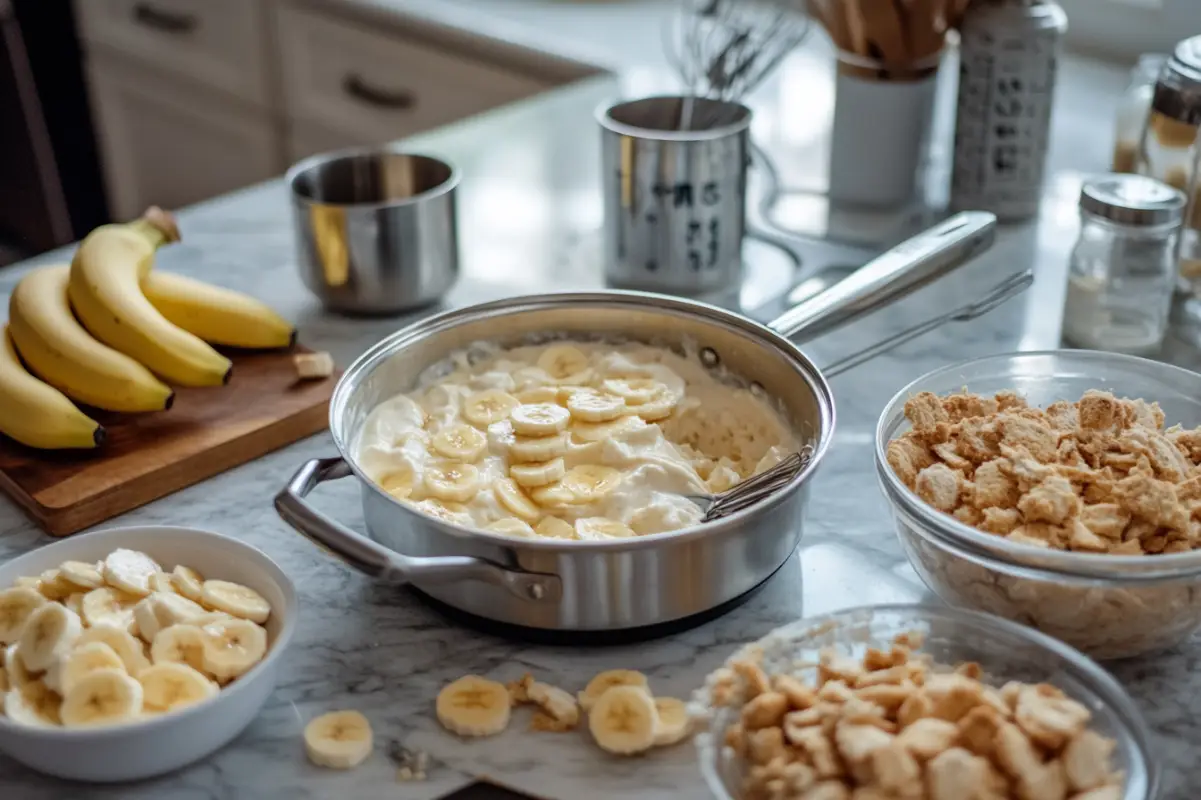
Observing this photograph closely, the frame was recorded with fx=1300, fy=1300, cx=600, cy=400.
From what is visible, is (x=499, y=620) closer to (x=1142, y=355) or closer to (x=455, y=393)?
(x=455, y=393)

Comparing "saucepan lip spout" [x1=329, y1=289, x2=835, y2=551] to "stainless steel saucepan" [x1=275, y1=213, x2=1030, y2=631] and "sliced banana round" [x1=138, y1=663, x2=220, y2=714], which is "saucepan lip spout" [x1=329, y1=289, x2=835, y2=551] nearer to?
"stainless steel saucepan" [x1=275, y1=213, x2=1030, y2=631]

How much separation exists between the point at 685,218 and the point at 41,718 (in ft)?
2.45

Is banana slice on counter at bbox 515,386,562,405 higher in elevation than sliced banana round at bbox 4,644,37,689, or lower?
higher

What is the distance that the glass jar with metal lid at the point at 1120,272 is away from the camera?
3.67ft

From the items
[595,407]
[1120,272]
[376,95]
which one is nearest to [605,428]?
[595,407]

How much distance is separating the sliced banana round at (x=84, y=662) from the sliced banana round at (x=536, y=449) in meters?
0.31

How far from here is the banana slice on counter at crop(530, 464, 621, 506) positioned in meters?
0.90

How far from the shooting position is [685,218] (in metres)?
1.25

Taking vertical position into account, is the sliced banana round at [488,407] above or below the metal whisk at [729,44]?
below

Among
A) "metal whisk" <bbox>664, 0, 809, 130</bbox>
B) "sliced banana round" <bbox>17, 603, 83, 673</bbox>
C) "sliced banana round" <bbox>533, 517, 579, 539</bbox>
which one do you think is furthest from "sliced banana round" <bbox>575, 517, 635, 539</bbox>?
"metal whisk" <bbox>664, 0, 809, 130</bbox>

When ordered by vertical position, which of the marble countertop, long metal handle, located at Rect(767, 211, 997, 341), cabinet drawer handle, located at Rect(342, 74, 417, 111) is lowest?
cabinet drawer handle, located at Rect(342, 74, 417, 111)

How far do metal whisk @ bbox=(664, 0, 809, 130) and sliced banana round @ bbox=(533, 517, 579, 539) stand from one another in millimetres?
600

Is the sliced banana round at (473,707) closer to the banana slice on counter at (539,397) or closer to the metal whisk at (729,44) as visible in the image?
the banana slice on counter at (539,397)

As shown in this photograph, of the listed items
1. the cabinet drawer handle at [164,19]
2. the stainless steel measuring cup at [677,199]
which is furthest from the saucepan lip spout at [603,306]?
the cabinet drawer handle at [164,19]
